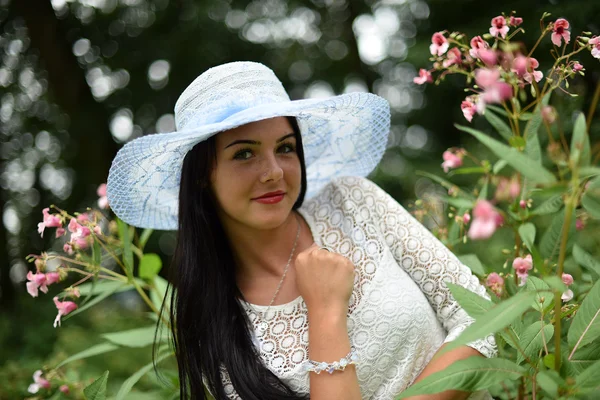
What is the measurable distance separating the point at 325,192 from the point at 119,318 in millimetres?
4100

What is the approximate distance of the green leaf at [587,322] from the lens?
1.23m

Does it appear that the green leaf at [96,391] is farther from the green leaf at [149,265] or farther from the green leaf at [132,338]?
the green leaf at [149,265]

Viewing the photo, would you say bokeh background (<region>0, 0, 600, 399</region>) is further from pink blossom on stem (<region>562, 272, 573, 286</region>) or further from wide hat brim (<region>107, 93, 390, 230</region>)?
pink blossom on stem (<region>562, 272, 573, 286</region>)

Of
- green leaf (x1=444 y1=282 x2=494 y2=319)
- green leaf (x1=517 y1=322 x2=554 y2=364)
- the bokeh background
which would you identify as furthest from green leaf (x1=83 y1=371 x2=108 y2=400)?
the bokeh background

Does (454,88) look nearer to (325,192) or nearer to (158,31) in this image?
(158,31)

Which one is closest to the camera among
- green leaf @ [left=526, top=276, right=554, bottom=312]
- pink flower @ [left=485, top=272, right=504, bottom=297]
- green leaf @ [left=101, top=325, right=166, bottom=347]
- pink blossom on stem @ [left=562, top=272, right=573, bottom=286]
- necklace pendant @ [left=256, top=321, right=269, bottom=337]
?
green leaf @ [left=526, top=276, right=554, bottom=312]

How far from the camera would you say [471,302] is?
48.5 inches

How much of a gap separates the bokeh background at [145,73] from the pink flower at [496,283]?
392 centimetres

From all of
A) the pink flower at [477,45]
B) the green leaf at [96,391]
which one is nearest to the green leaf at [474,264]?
the pink flower at [477,45]

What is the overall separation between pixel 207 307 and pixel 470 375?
100cm

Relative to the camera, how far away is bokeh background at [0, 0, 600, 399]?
20.4 ft

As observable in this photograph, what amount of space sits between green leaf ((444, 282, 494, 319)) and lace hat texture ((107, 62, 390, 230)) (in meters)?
0.73

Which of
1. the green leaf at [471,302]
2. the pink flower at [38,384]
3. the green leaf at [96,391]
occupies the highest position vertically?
the green leaf at [471,302]

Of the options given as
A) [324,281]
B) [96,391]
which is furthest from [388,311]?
[96,391]
